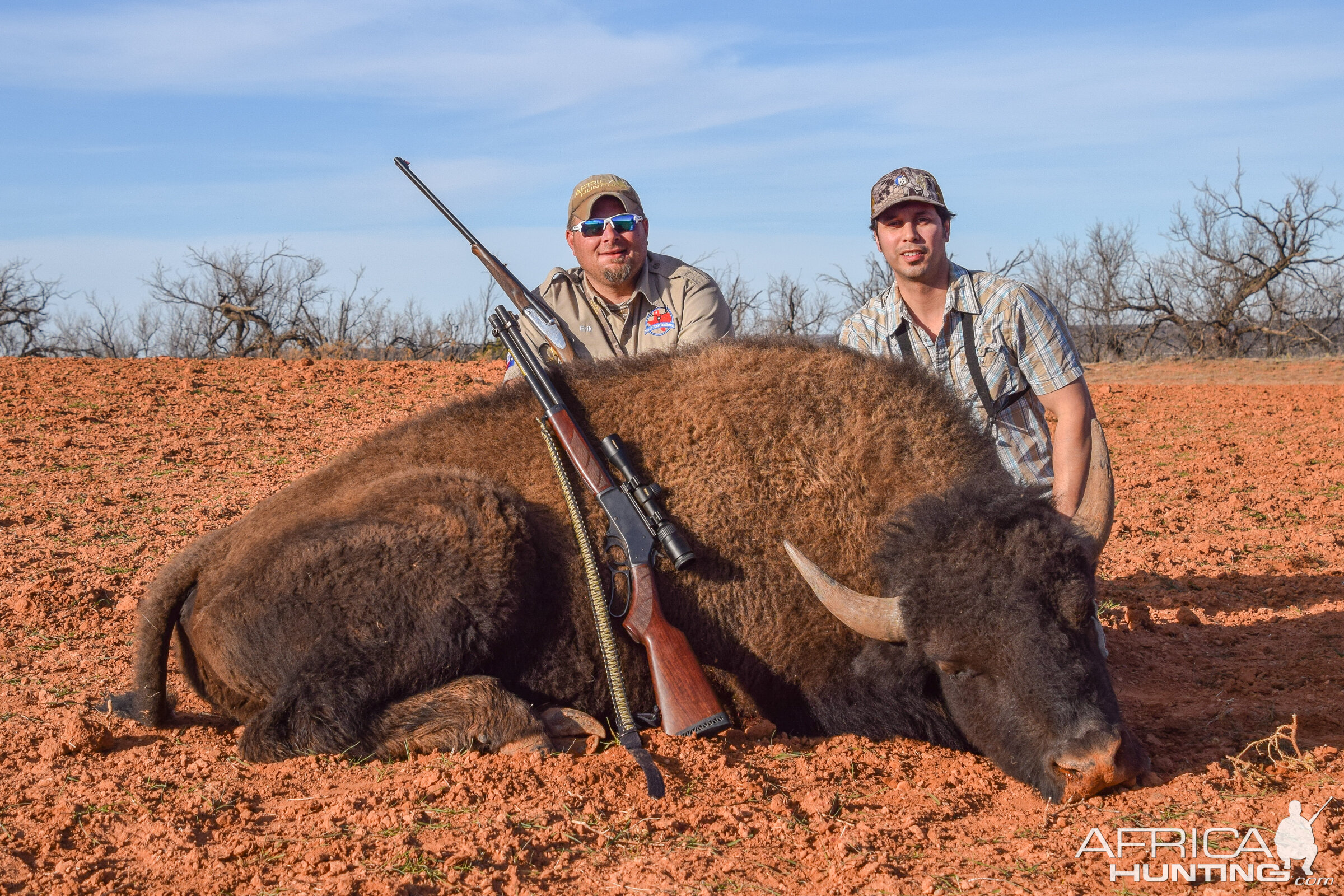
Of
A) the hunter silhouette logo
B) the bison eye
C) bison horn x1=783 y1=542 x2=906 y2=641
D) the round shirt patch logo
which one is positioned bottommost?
the hunter silhouette logo

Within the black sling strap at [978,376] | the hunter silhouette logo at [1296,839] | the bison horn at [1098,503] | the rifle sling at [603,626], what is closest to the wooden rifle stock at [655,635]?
the rifle sling at [603,626]

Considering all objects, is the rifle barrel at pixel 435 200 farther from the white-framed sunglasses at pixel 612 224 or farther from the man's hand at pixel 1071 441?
the man's hand at pixel 1071 441

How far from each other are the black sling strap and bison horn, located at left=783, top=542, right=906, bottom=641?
173 centimetres

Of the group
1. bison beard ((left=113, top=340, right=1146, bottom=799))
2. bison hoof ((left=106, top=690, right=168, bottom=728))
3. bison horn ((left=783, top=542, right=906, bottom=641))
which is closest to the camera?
bison beard ((left=113, top=340, right=1146, bottom=799))

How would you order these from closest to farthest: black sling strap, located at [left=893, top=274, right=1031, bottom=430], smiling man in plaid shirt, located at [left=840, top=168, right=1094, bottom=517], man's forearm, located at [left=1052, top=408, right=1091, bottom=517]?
man's forearm, located at [left=1052, top=408, right=1091, bottom=517] < smiling man in plaid shirt, located at [left=840, top=168, right=1094, bottom=517] < black sling strap, located at [left=893, top=274, right=1031, bottom=430]

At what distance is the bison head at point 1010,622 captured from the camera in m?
3.77

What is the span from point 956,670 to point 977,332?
7.20 ft

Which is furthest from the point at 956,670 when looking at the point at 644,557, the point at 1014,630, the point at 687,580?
the point at 644,557

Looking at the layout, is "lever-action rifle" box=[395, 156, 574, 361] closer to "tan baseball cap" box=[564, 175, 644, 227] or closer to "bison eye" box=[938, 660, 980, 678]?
"tan baseball cap" box=[564, 175, 644, 227]

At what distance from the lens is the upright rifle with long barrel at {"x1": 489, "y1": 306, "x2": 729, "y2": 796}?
444 cm

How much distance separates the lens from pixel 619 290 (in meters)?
7.03

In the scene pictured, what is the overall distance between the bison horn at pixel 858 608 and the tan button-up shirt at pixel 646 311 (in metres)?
2.72
